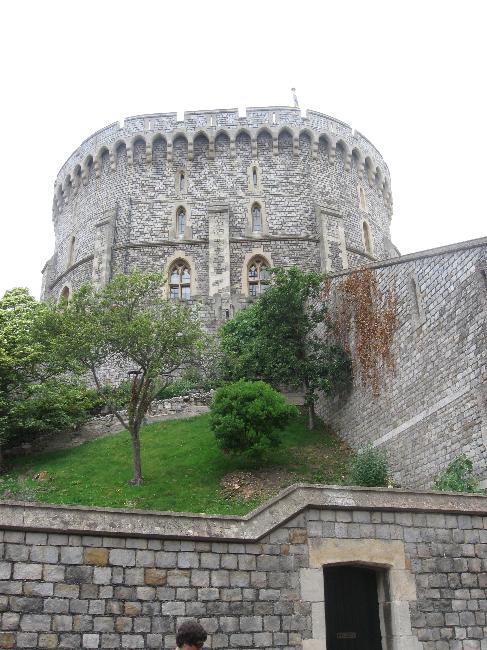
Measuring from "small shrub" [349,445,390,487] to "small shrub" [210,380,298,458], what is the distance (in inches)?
120

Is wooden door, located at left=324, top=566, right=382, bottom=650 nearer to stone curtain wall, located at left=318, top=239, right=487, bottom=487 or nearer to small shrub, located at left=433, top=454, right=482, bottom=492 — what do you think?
small shrub, located at left=433, top=454, right=482, bottom=492

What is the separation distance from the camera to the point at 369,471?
18109 millimetres

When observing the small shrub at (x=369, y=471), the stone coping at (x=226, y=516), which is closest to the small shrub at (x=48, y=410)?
the small shrub at (x=369, y=471)

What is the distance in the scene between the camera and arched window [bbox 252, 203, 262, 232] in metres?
37.8

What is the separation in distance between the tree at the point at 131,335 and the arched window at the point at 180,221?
1416 centimetres

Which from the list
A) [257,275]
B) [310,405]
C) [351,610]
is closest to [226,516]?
[351,610]

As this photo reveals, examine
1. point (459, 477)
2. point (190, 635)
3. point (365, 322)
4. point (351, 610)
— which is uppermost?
point (365, 322)

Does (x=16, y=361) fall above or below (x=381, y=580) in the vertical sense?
above

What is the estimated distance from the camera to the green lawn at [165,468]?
61.1 feet

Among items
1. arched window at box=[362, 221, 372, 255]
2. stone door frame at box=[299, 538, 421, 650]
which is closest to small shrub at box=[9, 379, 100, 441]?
stone door frame at box=[299, 538, 421, 650]

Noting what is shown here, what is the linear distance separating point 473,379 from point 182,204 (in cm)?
2449

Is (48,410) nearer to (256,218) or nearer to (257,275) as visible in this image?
(257,275)

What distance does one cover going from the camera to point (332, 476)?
20.5 metres

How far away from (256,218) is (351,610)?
98.9ft
